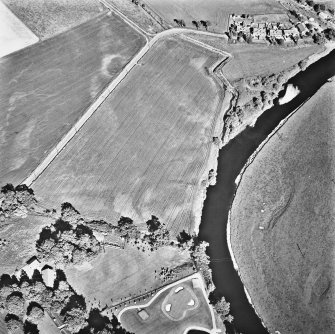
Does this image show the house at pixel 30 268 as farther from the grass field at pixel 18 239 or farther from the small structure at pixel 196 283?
the small structure at pixel 196 283

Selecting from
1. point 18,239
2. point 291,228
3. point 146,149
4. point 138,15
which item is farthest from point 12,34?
point 291,228

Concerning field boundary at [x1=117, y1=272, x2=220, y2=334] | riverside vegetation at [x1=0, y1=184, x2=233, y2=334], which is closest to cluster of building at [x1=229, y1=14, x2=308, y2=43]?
riverside vegetation at [x1=0, y1=184, x2=233, y2=334]

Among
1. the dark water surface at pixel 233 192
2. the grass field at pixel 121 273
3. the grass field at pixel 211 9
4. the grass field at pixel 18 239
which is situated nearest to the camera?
the grass field at pixel 121 273

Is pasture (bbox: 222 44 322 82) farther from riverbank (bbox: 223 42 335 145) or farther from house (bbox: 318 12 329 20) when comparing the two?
house (bbox: 318 12 329 20)

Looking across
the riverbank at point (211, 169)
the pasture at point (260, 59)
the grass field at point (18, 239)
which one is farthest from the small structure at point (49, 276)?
the pasture at point (260, 59)

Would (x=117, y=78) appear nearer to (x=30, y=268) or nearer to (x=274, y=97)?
(x=274, y=97)

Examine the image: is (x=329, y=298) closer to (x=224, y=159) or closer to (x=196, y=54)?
(x=224, y=159)

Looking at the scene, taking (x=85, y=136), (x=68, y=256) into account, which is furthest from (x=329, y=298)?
(x=85, y=136)
